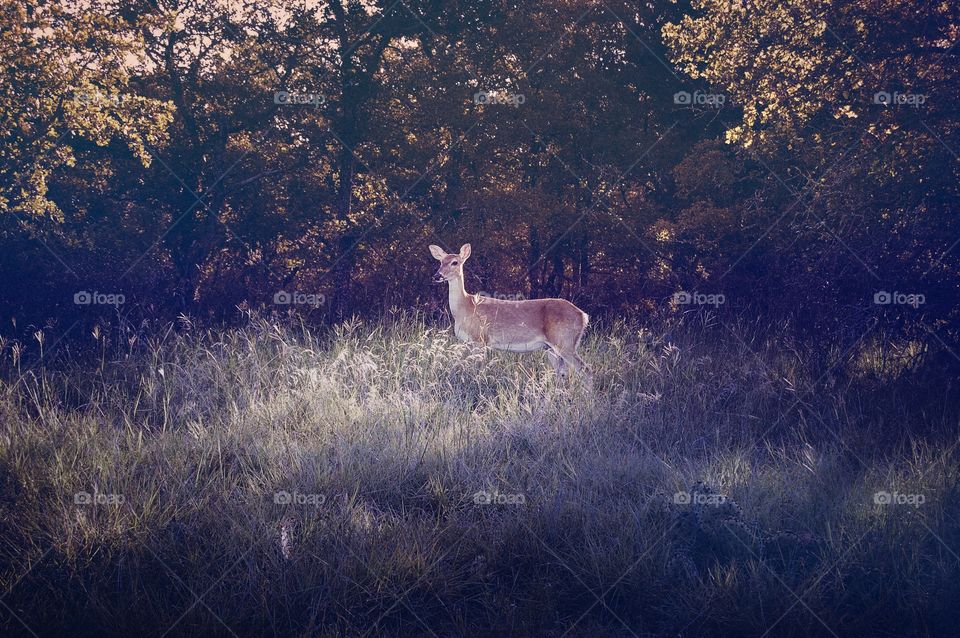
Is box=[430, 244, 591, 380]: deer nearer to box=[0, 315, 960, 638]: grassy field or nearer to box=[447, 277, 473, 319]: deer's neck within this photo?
box=[447, 277, 473, 319]: deer's neck

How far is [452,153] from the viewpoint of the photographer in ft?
50.4

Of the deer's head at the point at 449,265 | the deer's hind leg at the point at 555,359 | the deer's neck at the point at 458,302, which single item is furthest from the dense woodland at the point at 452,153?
the deer's hind leg at the point at 555,359

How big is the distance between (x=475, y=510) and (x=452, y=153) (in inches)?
452

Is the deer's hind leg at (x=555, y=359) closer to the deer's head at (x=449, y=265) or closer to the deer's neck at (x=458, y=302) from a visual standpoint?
the deer's neck at (x=458, y=302)

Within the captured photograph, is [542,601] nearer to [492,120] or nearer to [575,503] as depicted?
[575,503]

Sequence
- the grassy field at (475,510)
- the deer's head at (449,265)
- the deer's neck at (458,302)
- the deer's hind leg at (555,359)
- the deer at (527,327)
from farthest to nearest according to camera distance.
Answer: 1. the deer's head at (449,265)
2. the deer's neck at (458,302)
3. the deer at (527,327)
4. the deer's hind leg at (555,359)
5. the grassy field at (475,510)

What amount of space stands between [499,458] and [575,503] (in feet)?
3.44

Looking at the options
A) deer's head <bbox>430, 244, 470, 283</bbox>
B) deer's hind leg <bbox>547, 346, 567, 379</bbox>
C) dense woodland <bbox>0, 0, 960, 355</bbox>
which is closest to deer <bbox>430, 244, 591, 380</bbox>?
deer's hind leg <bbox>547, 346, 567, 379</bbox>

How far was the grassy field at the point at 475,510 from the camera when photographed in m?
3.90

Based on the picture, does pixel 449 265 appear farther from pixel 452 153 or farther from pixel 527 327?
pixel 452 153

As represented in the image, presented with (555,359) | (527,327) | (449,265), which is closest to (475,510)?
(555,359)

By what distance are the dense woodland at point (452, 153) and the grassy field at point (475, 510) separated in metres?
3.32

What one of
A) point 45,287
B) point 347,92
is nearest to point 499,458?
point 45,287

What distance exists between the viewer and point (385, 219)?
1498 centimetres
